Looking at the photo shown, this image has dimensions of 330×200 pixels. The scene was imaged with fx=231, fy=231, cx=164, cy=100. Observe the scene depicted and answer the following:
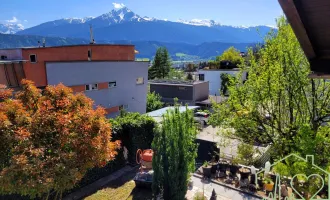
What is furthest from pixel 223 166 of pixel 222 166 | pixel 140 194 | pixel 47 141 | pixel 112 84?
pixel 112 84

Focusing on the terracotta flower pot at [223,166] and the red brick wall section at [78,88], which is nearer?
the terracotta flower pot at [223,166]

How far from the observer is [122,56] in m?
26.2

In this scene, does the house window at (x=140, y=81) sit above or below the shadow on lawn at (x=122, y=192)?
above

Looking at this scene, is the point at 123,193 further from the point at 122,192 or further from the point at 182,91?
the point at 182,91

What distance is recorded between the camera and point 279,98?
11.5 metres

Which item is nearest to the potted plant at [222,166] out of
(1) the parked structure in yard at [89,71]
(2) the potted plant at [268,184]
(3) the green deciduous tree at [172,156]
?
(2) the potted plant at [268,184]

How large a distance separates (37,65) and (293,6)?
2154 centimetres

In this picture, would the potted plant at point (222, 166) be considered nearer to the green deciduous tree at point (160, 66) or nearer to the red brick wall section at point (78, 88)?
the red brick wall section at point (78, 88)

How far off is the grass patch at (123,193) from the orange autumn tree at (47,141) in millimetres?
4161

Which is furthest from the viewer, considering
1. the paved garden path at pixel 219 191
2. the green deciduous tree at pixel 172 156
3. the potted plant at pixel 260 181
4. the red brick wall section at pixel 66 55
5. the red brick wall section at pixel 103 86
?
the red brick wall section at pixel 103 86

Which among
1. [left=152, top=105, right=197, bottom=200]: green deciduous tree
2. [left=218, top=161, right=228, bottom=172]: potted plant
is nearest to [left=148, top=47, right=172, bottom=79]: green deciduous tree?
[left=218, top=161, right=228, bottom=172]: potted plant

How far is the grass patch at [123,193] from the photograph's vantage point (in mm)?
12438

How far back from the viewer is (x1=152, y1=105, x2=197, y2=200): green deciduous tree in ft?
34.4

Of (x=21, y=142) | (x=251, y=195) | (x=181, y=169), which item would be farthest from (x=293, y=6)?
(x=251, y=195)
